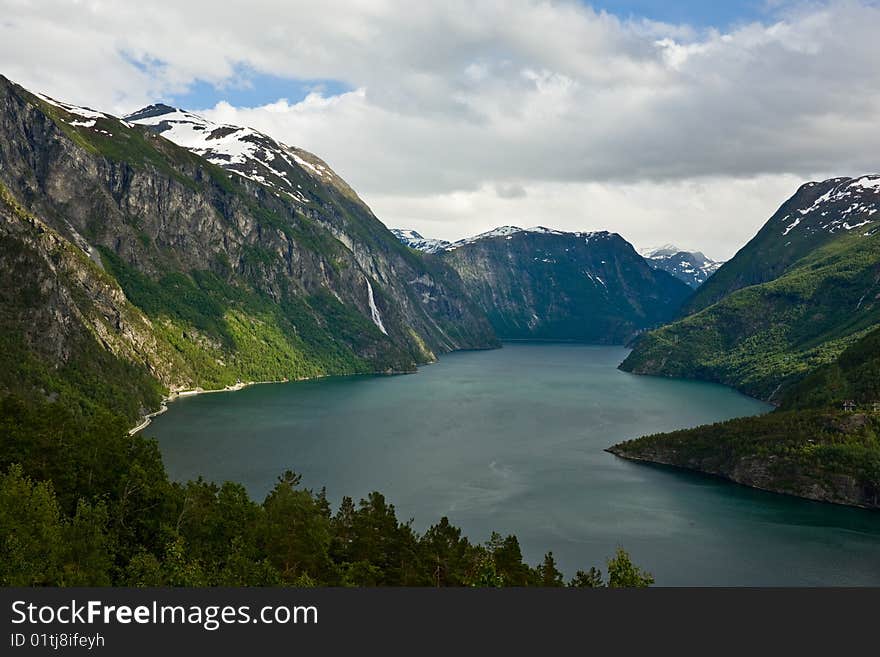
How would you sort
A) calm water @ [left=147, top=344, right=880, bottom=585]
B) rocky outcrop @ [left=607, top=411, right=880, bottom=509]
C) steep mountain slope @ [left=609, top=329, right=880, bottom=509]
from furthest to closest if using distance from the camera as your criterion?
1. steep mountain slope @ [left=609, top=329, right=880, bottom=509]
2. rocky outcrop @ [left=607, top=411, right=880, bottom=509]
3. calm water @ [left=147, top=344, right=880, bottom=585]

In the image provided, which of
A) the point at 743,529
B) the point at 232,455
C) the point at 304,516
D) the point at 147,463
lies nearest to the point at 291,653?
the point at 304,516

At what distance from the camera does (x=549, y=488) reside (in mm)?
120438

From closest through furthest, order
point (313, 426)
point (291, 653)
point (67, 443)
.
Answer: point (291, 653)
point (67, 443)
point (313, 426)

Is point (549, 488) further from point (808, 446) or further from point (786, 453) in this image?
point (808, 446)

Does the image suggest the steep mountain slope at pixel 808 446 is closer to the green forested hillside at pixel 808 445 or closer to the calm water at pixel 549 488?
the green forested hillside at pixel 808 445

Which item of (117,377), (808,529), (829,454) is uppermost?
(117,377)

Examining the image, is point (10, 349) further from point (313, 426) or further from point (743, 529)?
point (743, 529)

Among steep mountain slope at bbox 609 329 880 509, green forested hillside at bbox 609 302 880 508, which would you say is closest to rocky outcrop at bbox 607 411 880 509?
steep mountain slope at bbox 609 329 880 509

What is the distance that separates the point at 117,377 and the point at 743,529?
13555cm

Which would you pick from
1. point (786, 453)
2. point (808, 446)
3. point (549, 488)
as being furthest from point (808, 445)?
point (549, 488)

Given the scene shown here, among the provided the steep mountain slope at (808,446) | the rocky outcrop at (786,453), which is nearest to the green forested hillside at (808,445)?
the steep mountain slope at (808,446)

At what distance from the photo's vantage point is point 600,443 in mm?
156500

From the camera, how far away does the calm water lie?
90625 millimetres

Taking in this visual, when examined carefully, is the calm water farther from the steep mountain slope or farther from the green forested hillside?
the green forested hillside
